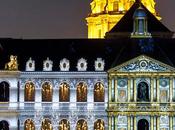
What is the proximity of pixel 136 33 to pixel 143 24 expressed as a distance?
4.10 feet

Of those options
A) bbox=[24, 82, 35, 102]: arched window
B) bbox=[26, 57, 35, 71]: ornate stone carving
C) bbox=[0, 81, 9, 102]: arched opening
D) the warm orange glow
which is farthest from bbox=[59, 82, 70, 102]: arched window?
the warm orange glow

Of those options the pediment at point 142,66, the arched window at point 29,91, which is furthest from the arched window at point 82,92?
the arched window at point 29,91

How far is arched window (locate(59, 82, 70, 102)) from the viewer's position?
120 m

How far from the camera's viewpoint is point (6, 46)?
12381 cm

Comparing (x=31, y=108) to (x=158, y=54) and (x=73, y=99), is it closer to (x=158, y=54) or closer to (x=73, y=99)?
(x=73, y=99)

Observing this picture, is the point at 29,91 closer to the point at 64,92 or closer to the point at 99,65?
the point at 64,92

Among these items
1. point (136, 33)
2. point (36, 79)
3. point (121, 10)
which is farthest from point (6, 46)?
point (121, 10)

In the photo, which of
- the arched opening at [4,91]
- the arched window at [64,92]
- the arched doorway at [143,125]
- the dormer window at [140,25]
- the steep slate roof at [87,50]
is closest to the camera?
the arched doorway at [143,125]

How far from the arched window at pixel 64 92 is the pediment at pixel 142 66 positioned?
514cm

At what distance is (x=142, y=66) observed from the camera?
393 feet

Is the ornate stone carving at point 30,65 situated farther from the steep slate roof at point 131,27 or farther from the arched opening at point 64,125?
the steep slate roof at point 131,27

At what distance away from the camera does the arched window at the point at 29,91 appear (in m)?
120

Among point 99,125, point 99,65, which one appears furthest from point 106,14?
point 99,125

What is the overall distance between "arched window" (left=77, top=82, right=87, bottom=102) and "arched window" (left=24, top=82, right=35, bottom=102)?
4.84 m
